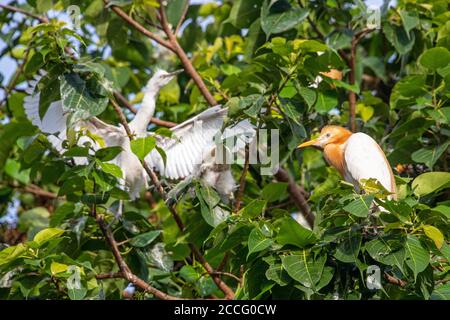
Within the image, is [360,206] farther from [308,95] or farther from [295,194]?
[295,194]

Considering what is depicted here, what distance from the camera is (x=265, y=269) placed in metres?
3.88

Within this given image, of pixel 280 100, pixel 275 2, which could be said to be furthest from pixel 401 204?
pixel 275 2

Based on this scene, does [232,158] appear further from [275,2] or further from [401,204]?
[401,204]

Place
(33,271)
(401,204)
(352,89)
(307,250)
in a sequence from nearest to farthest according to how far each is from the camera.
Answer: (401,204) < (307,250) < (33,271) < (352,89)

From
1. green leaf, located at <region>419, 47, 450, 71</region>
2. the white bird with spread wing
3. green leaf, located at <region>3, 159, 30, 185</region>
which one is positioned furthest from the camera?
green leaf, located at <region>3, 159, 30, 185</region>

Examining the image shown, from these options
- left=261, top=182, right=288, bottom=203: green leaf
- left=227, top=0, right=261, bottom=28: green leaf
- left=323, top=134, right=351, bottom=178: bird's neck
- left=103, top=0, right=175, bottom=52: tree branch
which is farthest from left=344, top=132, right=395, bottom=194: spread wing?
left=103, top=0, right=175, bottom=52: tree branch

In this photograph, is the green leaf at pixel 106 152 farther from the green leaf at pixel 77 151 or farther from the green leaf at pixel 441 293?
the green leaf at pixel 441 293

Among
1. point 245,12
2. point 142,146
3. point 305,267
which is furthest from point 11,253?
point 245,12

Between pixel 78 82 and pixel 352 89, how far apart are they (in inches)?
55.5

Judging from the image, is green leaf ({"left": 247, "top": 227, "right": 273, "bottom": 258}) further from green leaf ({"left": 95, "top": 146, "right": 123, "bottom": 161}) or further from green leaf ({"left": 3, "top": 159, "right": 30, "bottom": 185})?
green leaf ({"left": 3, "top": 159, "right": 30, "bottom": 185})

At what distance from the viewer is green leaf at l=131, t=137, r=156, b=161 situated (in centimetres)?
418

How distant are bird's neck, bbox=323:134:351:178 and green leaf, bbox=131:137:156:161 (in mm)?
981

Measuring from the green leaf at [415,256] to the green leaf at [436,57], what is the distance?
124cm
